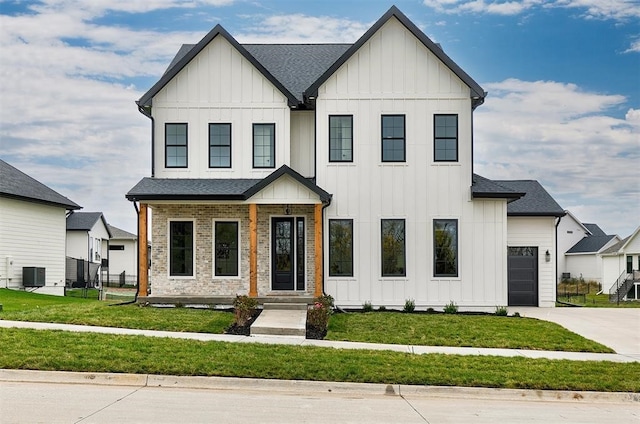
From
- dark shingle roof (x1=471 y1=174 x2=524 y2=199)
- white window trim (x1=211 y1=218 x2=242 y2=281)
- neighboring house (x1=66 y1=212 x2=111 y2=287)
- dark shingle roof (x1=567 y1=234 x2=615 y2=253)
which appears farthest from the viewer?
dark shingle roof (x1=567 y1=234 x2=615 y2=253)

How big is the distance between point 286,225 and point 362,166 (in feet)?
10.5

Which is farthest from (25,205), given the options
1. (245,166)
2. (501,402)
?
(501,402)

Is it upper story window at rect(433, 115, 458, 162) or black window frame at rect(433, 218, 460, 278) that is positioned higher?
upper story window at rect(433, 115, 458, 162)

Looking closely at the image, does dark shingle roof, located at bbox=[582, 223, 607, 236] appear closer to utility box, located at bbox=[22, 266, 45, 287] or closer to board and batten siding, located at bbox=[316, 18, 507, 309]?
board and batten siding, located at bbox=[316, 18, 507, 309]

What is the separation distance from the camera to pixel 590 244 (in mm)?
55781

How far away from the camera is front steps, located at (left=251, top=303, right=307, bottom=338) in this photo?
16.6 metres

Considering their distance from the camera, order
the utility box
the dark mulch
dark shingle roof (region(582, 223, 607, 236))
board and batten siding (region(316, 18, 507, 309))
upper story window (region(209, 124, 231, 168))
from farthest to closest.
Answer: dark shingle roof (region(582, 223, 607, 236))
the utility box
upper story window (region(209, 124, 231, 168))
board and batten siding (region(316, 18, 507, 309))
the dark mulch

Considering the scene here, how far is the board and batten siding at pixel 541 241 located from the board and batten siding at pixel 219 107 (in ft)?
32.5

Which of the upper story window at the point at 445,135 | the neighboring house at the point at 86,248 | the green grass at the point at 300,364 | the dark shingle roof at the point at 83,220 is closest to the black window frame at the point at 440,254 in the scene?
the upper story window at the point at 445,135

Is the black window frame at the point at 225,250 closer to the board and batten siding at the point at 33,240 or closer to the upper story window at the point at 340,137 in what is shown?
the upper story window at the point at 340,137

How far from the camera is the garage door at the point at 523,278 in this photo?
25734 mm

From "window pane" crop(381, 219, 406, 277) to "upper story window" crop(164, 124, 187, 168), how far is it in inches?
283

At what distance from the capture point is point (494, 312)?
70.7 feet

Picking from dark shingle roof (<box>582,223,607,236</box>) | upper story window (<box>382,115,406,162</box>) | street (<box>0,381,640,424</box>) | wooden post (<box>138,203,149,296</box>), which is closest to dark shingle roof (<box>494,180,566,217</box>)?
upper story window (<box>382,115,406,162</box>)
